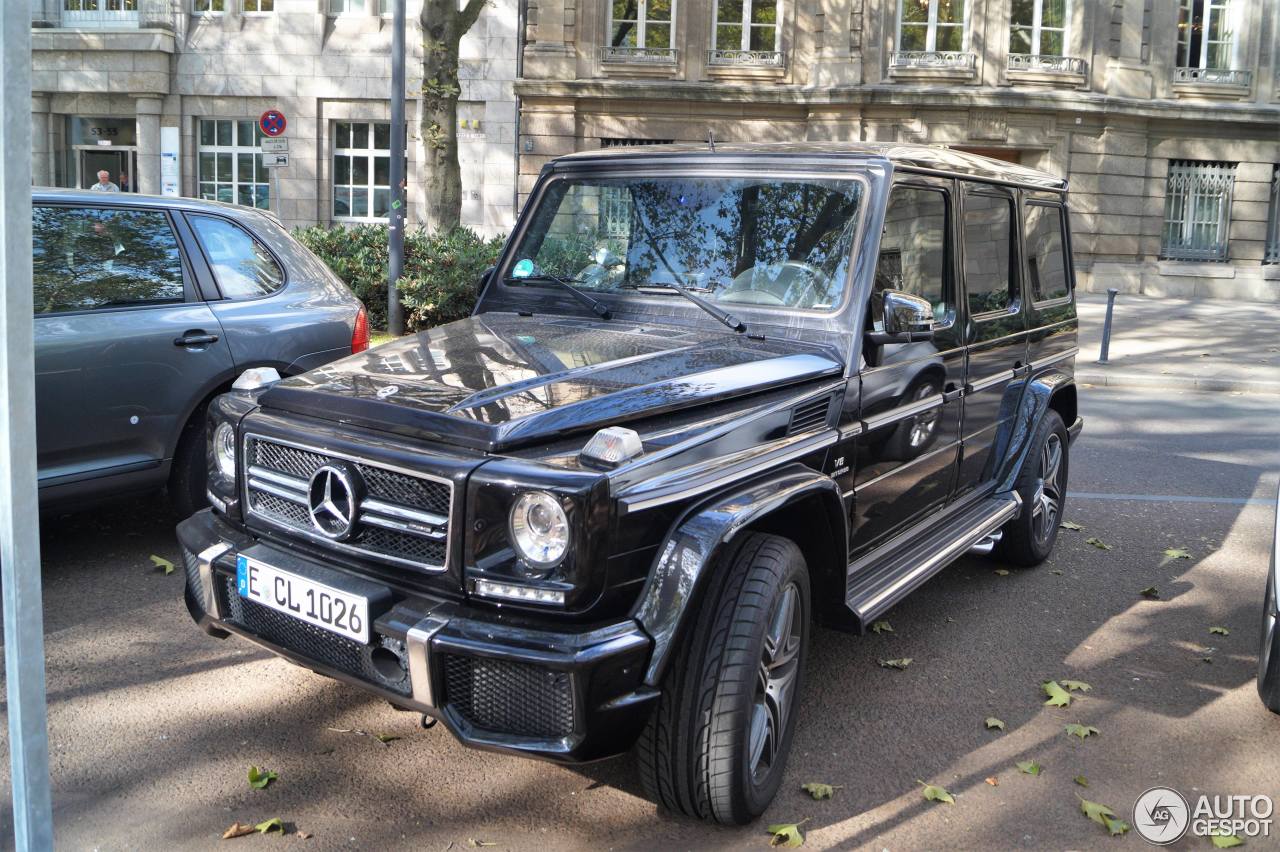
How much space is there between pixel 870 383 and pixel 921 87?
22953 mm

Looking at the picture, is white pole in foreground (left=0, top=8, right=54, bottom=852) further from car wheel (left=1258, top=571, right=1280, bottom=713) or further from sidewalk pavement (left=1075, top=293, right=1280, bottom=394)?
sidewalk pavement (left=1075, top=293, right=1280, bottom=394)

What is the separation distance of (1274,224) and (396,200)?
70.5 feet

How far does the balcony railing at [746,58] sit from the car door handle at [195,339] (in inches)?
892

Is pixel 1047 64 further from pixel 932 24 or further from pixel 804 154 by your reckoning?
pixel 804 154

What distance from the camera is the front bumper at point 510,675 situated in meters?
2.86

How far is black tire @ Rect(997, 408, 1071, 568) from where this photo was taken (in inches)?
230

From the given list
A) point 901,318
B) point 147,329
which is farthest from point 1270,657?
point 147,329

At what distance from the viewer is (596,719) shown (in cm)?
288

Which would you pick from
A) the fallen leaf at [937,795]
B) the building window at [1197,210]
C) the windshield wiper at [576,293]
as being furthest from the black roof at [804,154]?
the building window at [1197,210]

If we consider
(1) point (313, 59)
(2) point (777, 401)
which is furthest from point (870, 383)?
(1) point (313, 59)

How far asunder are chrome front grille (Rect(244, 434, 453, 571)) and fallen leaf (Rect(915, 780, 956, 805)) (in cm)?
172

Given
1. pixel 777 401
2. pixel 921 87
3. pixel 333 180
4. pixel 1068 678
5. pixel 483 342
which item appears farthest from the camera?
pixel 333 180

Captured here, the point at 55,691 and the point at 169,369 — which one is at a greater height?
the point at 169,369

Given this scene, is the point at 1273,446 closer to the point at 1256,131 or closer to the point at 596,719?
the point at 596,719
